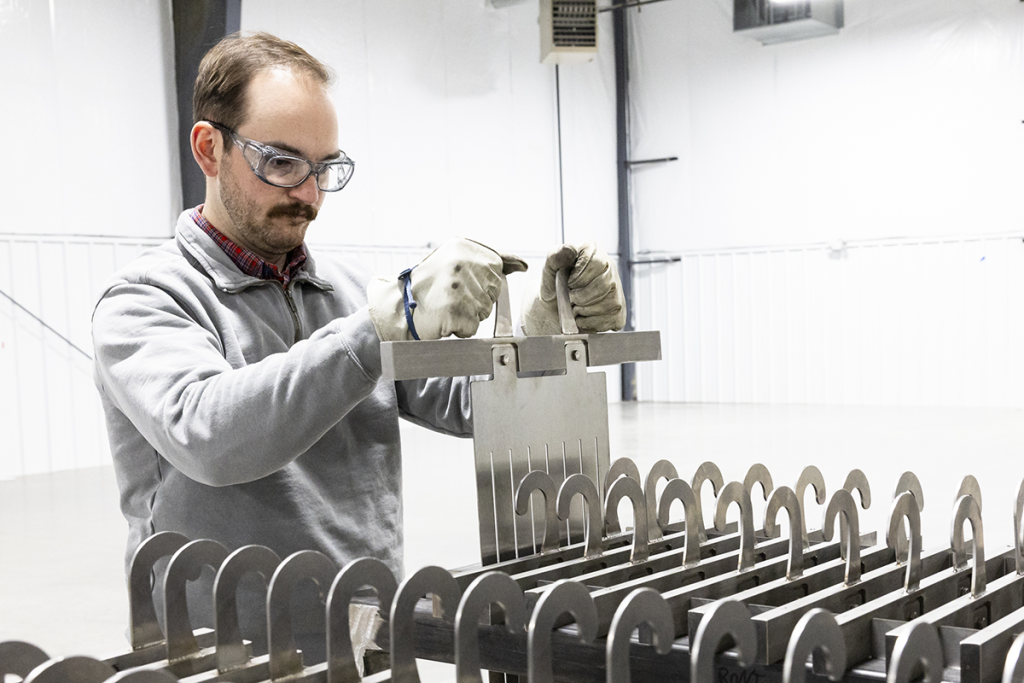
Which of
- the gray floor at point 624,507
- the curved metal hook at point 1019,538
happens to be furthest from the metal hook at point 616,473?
the gray floor at point 624,507

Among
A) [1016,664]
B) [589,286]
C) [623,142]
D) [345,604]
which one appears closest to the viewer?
[1016,664]

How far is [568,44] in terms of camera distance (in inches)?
311

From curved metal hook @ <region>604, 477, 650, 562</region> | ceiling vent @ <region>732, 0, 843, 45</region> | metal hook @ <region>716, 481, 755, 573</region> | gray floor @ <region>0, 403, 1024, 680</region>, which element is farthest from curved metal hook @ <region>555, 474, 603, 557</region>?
ceiling vent @ <region>732, 0, 843, 45</region>

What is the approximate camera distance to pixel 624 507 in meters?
4.41

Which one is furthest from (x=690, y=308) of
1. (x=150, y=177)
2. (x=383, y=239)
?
(x=150, y=177)

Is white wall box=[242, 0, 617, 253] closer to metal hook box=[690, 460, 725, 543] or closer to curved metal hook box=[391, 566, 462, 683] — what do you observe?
metal hook box=[690, 460, 725, 543]

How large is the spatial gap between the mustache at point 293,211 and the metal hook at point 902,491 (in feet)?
2.55

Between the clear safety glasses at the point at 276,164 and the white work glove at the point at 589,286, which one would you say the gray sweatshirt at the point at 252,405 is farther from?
the white work glove at the point at 589,286

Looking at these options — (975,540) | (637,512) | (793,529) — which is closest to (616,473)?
(637,512)

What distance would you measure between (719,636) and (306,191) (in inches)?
33.9

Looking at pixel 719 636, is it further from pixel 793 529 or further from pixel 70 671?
pixel 70 671

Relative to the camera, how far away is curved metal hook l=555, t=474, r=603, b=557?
38.7 inches

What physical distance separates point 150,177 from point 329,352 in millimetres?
5592

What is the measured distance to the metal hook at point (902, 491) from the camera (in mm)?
910
